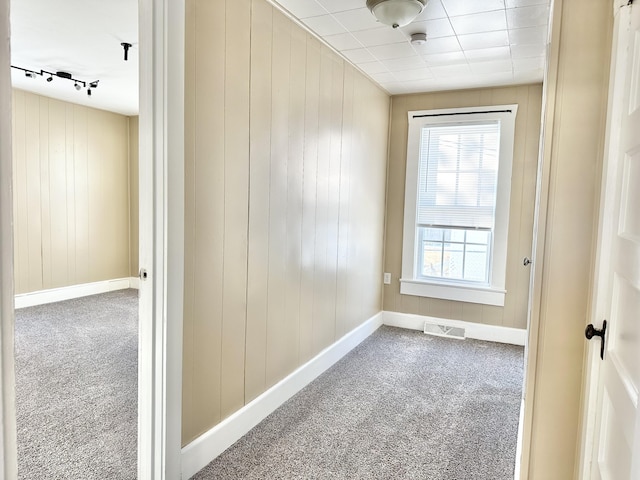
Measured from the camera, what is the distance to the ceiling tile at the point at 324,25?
247 centimetres

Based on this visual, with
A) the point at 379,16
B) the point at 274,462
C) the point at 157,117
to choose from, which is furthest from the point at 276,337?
the point at 379,16

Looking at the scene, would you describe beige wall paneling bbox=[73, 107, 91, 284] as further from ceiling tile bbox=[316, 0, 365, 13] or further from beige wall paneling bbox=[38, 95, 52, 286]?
ceiling tile bbox=[316, 0, 365, 13]

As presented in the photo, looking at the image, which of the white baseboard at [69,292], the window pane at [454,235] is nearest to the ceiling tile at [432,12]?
the window pane at [454,235]

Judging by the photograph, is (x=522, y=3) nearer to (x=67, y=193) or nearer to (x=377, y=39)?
(x=377, y=39)

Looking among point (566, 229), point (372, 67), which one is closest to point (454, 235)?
point (372, 67)

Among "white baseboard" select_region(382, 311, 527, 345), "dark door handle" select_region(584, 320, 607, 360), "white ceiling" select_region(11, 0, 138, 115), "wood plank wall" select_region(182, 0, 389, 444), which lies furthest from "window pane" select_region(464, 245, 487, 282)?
"white ceiling" select_region(11, 0, 138, 115)

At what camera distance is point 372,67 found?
335 centimetres

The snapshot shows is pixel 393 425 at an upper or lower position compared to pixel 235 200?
lower

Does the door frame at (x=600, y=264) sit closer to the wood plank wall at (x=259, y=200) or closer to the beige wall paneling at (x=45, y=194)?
the wood plank wall at (x=259, y=200)

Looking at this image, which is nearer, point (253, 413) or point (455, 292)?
point (253, 413)

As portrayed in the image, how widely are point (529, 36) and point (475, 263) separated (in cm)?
211

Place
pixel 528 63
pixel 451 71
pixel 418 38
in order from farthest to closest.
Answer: pixel 451 71
pixel 528 63
pixel 418 38

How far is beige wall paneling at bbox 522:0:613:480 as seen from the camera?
52.0 inches

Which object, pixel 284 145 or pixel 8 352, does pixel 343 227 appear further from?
pixel 8 352
